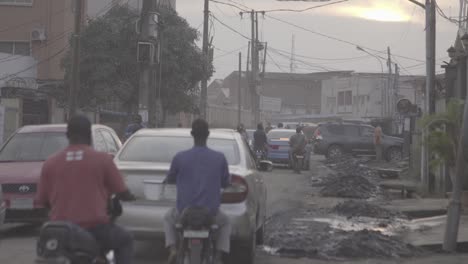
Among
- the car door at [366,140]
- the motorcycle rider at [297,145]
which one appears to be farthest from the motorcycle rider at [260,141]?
the car door at [366,140]

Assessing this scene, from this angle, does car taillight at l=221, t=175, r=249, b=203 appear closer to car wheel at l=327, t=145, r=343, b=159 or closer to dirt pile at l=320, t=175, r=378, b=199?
dirt pile at l=320, t=175, r=378, b=199

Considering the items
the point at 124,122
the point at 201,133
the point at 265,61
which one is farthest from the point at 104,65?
the point at 265,61

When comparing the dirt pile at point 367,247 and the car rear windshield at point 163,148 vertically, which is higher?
the car rear windshield at point 163,148

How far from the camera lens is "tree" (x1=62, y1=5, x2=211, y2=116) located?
3288 cm

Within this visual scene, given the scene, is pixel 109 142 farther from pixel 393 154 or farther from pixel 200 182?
pixel 393 154

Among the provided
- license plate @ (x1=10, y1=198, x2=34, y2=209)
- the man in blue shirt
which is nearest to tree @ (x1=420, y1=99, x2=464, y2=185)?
license plate @ (x1=10, y1=198, x2=34, y2=209)

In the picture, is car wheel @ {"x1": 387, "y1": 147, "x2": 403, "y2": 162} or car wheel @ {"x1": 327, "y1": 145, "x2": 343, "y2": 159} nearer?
car wheel @ {"x1": 327, "y1": 145, "x2": 343, "y2": 159}

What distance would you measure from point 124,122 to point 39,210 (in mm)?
27405

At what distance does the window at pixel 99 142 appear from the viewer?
13.4m

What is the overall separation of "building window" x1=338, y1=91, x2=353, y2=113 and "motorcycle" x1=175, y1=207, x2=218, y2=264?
250 ft

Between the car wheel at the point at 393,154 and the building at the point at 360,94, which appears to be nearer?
the car wheel at the point at 393,154

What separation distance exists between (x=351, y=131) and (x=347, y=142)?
584 millimetres

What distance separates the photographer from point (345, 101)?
84250mm

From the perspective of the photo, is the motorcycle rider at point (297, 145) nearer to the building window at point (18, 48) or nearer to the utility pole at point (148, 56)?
the utility pole at point (148, 56)
